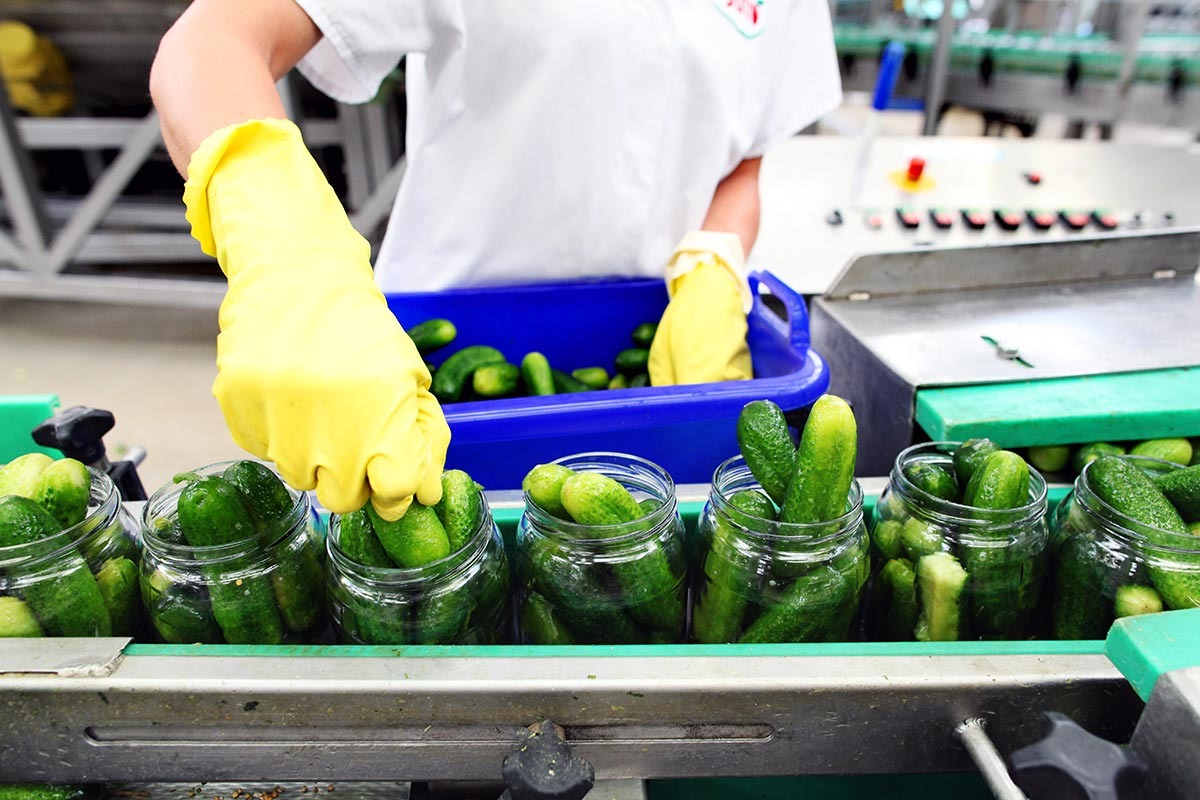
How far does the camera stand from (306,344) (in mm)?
749

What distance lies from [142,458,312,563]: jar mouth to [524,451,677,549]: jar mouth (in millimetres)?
235

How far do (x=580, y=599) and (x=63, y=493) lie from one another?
528 mm

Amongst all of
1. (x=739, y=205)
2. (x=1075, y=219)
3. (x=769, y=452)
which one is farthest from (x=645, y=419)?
(x=1075, y=219)

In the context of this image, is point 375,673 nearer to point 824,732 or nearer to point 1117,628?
point 824,732

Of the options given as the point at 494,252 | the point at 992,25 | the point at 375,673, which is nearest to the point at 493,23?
the point at 494,252

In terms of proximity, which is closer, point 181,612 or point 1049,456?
point 181,612

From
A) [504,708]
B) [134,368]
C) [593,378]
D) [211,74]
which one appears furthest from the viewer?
[134,368]

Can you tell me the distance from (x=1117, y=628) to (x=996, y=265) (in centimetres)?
109

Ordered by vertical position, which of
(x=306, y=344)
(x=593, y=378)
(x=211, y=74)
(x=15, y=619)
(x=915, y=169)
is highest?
(x=211, y=74)

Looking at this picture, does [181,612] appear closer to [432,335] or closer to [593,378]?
[432,335]

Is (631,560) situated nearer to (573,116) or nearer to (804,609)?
(804,609)

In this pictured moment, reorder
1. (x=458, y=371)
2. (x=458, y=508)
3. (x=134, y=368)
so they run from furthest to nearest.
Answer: (x=134, y=368)
(x=458, y=371)
(x=458, y=508)

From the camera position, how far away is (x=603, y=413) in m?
1.10

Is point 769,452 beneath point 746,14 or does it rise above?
beneath
